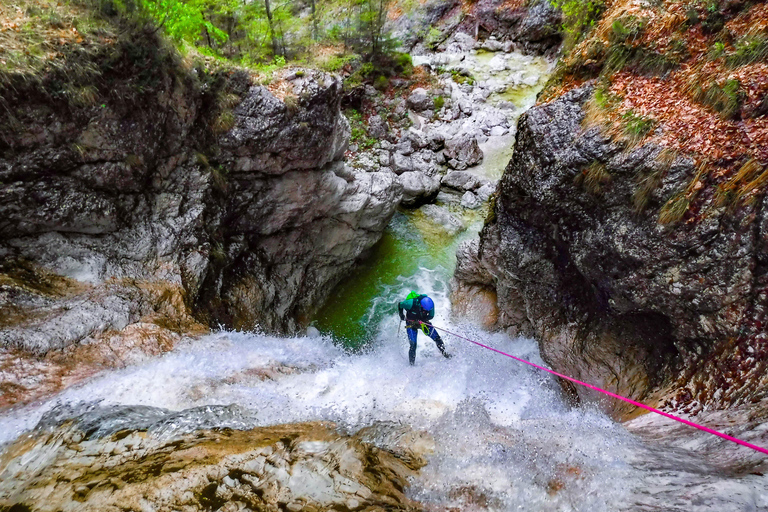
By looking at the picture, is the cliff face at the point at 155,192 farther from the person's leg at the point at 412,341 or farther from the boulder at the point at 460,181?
the boulder at the point at 460,181

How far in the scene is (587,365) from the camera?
7.29 metres

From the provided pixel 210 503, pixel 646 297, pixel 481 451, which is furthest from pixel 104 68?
pixel 646 297

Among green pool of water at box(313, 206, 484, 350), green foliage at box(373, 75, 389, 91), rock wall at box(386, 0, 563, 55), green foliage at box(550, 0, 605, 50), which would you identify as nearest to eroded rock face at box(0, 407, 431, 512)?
green pool of water at box(313, 206, 484, 350)

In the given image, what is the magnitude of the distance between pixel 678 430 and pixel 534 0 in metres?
20.6

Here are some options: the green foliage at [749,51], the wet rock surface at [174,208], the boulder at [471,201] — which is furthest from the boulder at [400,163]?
the green foliage at [749,51]

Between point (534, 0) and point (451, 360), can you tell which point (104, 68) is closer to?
point (451, 360)

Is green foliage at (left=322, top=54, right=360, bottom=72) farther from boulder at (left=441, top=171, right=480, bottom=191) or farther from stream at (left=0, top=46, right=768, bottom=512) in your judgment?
stream at (left=0, top=46, right=768, bottom=512)

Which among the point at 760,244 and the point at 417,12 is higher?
the point at 417,12

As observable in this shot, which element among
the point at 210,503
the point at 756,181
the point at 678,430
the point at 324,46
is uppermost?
the point at 324,46

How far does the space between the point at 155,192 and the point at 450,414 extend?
6.68 m

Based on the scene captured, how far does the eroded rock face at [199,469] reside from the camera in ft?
10.4

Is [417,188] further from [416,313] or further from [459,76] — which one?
[459,76]

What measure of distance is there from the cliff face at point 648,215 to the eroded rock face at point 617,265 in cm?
2

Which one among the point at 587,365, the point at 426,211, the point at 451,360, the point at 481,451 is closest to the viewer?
the point at 481,451
